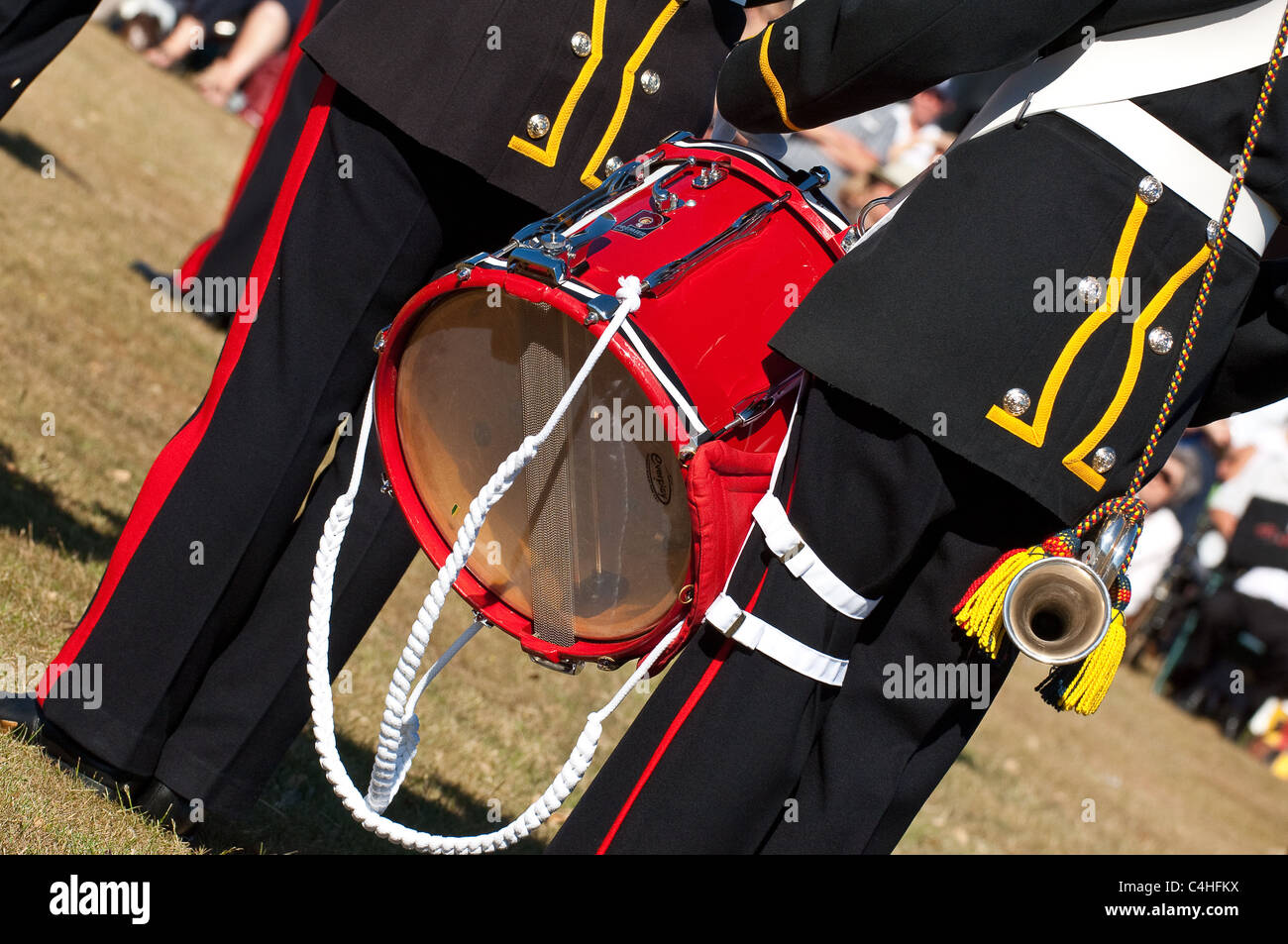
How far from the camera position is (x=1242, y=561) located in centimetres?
1016

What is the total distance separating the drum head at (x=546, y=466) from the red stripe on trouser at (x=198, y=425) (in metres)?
0.41

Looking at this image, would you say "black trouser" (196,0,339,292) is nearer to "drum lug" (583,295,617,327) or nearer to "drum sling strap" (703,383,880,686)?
"drum lug" (583,295,617,327)

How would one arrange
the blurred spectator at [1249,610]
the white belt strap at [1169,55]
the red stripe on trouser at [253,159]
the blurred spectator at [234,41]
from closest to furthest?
the white belt strap at [1169,55]
the red stripe on trouser at [253,159]
the blurred spectator at [1249,610]
the blurred spectator at [234,41]

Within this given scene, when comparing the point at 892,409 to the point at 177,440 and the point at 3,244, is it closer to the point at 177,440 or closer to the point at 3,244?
the point at 177,440

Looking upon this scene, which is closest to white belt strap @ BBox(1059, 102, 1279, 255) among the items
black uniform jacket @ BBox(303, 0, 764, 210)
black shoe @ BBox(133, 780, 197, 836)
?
black uniform jacket @ BBox(303, 0, 764, 210)

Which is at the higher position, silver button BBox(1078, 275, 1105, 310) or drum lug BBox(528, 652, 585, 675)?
silver button BBox(1078, 275, 1105, 310)

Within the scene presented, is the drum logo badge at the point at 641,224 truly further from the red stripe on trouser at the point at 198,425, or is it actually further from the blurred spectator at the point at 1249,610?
the blurred spectator at the point at 1249,610

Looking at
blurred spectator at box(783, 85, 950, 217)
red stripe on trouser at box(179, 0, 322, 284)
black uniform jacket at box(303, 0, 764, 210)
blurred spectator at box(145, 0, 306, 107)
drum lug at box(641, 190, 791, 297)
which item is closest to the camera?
drum lug at box(641, 190, 791, 297)

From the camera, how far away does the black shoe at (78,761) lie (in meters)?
2.61

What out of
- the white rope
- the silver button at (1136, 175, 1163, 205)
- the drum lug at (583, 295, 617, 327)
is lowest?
the white rope

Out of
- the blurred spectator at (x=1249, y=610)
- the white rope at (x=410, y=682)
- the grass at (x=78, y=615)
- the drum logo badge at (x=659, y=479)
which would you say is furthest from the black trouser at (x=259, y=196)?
the blurred spectator at (x=1249, y=610)

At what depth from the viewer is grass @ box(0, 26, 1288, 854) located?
3236mm

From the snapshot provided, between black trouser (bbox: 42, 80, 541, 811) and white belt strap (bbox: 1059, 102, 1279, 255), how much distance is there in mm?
1023

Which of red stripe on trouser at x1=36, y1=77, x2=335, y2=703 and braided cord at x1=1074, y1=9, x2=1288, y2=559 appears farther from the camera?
red stripe on trouser at x1=36, y1=77, x2=335, y2=703
